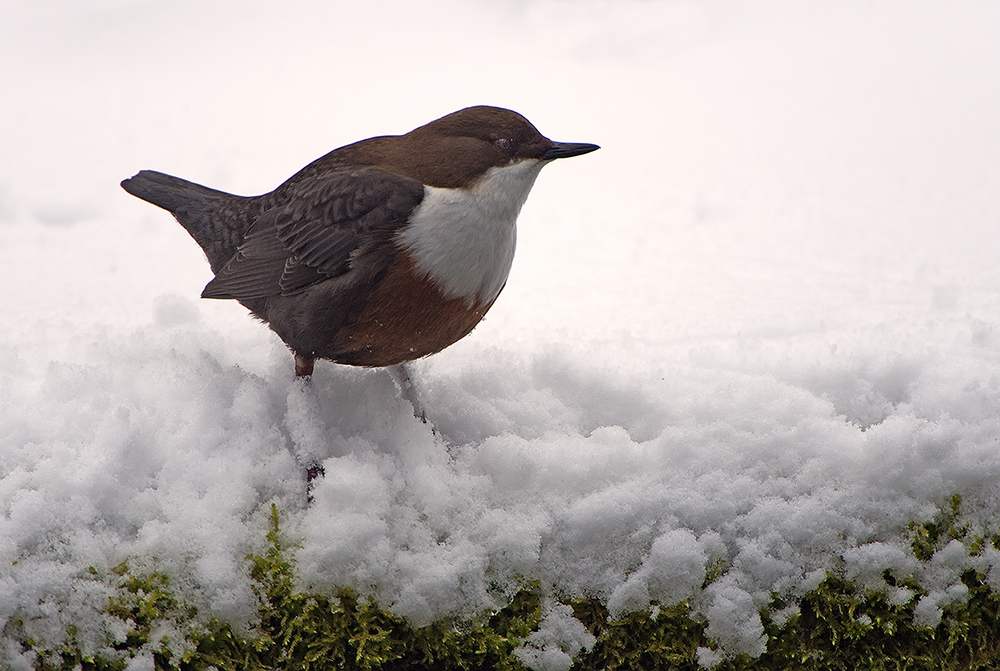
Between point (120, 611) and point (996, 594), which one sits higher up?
point (120, 611)

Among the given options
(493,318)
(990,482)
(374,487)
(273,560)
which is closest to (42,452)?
(273,560)

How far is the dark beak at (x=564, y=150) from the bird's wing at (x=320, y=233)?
0.40 metres

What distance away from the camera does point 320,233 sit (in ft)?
8.07

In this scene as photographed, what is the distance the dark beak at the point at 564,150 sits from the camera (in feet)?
8.07

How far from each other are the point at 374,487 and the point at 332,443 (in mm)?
293

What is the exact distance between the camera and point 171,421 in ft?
7.34

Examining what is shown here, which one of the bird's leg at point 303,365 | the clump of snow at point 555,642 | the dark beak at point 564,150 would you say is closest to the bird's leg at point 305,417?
the bird's leg at point 303,365

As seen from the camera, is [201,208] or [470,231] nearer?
[470,231]

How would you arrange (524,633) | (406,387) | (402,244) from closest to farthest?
(524,633) < (402,244) < (406,387)

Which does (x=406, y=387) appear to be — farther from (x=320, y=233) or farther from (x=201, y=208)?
(x=201, y=208)

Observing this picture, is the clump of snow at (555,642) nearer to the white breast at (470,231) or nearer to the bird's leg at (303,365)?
the white breast at (470,231)

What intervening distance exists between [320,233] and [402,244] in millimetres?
291

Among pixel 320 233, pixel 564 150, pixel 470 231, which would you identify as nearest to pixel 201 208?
pixel 320 233

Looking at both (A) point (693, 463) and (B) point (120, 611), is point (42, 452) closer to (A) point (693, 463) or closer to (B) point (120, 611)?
(B) point (120, 611)
